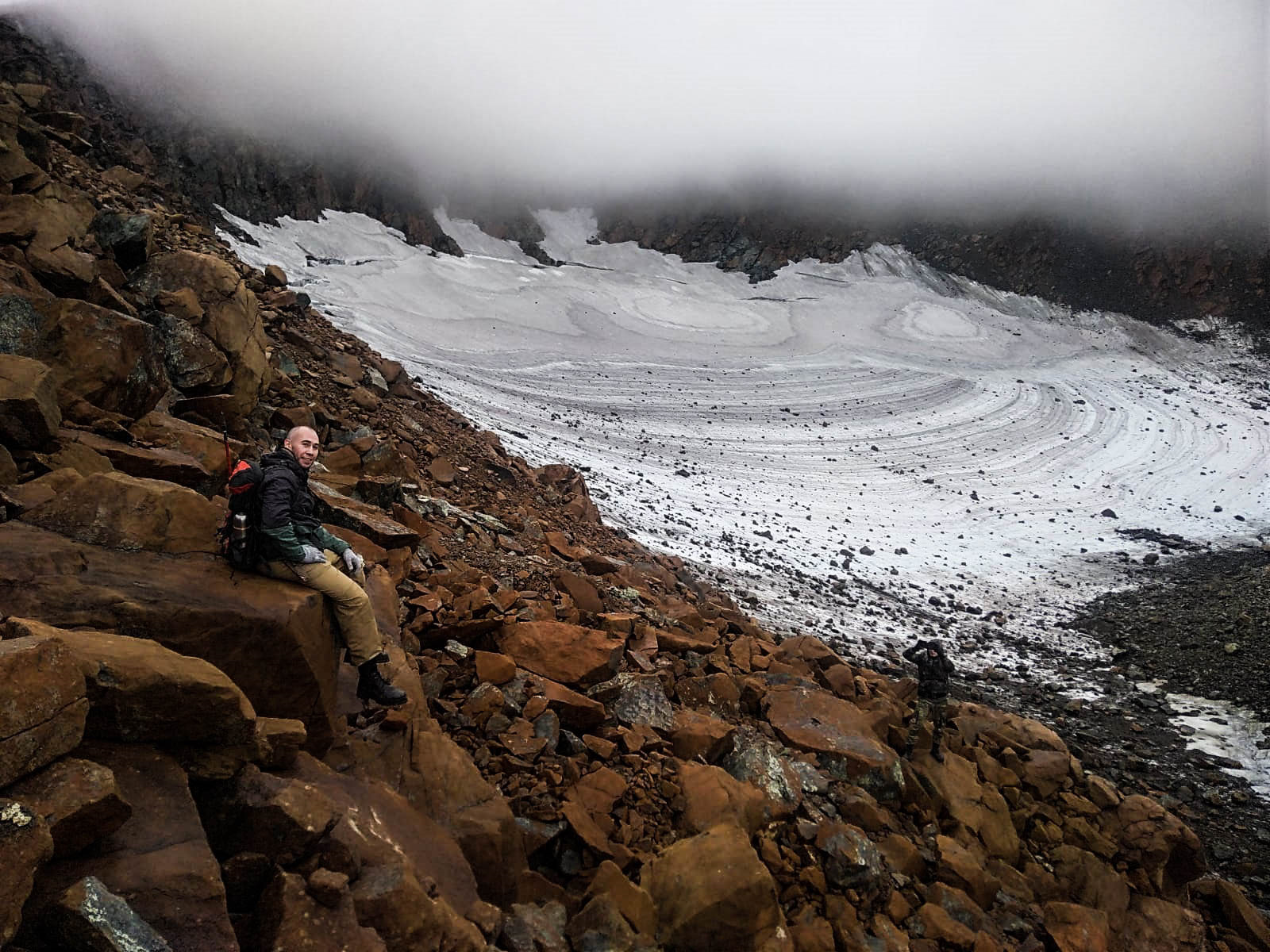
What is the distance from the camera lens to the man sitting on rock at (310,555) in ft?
12.7

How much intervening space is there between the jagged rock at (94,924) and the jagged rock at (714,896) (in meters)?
2.89

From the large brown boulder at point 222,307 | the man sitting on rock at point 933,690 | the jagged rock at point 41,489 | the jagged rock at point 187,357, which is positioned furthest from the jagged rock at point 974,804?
the jagged rock at point 187,357

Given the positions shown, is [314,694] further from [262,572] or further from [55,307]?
[55,307]

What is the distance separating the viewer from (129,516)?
152 inches

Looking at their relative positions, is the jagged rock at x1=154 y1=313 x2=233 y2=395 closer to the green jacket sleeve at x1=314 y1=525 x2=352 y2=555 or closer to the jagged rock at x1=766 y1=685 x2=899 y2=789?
the green jacket sleeve at x1=314 y1=525 x2=352 y2=555

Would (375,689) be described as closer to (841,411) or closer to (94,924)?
(94,924)

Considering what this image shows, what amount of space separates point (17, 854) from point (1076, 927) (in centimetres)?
725

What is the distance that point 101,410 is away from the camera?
5.21 metres

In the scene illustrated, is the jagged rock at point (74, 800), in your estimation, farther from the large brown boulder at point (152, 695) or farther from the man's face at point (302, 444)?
the man's face at point (302, 444)

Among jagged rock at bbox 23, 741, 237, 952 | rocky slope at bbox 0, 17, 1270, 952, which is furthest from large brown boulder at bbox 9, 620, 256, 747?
jagged rock at bbox 23, 741, 237, 952

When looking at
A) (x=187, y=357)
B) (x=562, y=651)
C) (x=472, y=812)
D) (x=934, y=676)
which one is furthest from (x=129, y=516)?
(x=934, y=676)

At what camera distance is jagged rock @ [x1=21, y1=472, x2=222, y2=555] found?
3740 mm

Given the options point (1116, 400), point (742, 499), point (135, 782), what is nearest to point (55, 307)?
point (135, 782)

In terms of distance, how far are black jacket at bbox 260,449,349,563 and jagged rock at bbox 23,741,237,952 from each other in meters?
1.34
